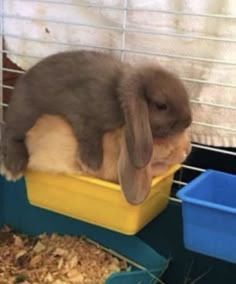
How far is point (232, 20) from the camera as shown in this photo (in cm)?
130

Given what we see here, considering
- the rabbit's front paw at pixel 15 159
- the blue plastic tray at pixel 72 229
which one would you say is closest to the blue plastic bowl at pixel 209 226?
the blue plastic tray at pixel 72 229

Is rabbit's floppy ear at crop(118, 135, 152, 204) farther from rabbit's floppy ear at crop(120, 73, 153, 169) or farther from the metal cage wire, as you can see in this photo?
the metal cage wire

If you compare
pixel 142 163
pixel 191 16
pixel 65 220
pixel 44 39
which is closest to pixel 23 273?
pixel 65 220

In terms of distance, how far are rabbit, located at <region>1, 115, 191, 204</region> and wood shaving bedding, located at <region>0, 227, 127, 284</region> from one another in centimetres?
21

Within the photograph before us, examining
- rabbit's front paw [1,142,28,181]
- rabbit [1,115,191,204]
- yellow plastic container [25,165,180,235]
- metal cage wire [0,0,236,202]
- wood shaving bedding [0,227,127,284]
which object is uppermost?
metal cage wire [0,0,236,202]

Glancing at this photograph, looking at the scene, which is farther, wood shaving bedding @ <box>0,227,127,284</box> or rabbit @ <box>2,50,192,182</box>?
wood shaving bedding @ <box>0,227,127,284</box>

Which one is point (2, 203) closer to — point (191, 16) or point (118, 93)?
point (118, 93)

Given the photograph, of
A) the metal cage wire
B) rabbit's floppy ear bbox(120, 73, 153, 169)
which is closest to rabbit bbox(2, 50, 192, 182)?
rabbit's floppy ear bbox(120, 73, 153, 169)

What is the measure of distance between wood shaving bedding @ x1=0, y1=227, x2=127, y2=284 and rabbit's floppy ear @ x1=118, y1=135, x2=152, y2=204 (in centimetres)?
23

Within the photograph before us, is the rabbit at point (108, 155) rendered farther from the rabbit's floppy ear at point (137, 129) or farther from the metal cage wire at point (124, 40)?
the metal cage wire at point (124, 40)

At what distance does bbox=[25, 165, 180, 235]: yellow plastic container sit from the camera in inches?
50.9

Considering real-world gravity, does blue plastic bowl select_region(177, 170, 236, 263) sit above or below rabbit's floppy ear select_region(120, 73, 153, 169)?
below

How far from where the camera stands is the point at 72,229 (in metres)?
1.51

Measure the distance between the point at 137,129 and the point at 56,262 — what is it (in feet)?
1.33
